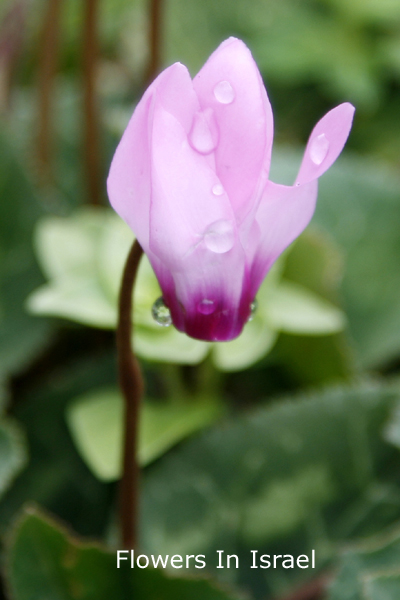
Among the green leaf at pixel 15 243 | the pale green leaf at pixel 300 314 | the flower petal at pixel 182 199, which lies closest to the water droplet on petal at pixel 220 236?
the flower petal at pixel 182 199

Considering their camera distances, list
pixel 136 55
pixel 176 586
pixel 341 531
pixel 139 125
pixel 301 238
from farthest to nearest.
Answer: pixel 136 55, pixel 301 238, pixel 341 531, pixel 176 586, pixel 139 125

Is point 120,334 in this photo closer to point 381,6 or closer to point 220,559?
point 220,559

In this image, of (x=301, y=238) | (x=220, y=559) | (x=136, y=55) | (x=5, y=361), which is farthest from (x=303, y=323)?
(x=136, y=55)

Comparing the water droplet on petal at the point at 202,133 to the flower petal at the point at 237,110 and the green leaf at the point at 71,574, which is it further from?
the green leaf at the point at 71,574

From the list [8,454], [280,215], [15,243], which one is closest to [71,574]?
[8,454]

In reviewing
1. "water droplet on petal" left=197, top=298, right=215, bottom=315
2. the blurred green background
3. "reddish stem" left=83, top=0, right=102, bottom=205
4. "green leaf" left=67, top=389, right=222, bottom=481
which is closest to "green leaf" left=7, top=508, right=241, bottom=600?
the blurred green background

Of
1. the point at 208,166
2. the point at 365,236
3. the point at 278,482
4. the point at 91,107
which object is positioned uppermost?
the point at 208,166

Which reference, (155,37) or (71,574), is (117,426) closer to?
(71,574)
